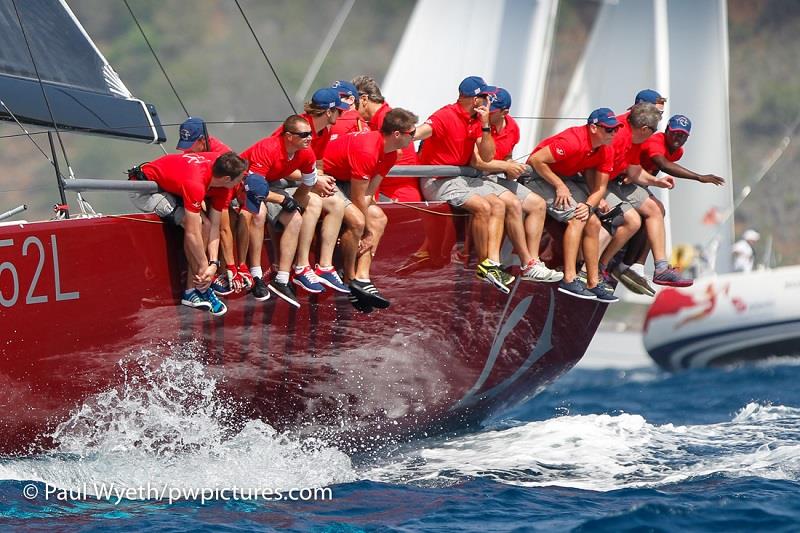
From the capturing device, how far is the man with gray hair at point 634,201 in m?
7.90

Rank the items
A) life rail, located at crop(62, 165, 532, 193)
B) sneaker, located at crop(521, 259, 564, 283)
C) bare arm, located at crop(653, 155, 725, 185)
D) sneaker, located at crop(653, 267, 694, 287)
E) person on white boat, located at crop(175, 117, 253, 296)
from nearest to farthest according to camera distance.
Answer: life rail, located at crop(62, 165, 532, 193) < person on white boat, located at crop(175, 117, 253, 296) < sneaker, located at crop(521, 259, 564, 283) < bare arm, located at crop(653, 155, 725, 185) < sneaker, located at crop(653, 267, 694, 287)

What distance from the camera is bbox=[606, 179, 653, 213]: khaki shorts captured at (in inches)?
319

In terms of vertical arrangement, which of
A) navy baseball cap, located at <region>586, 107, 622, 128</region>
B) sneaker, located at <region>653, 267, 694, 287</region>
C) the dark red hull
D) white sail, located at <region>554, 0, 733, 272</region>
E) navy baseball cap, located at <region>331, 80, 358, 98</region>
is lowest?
the dark red hull

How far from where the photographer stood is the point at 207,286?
6.84 meters

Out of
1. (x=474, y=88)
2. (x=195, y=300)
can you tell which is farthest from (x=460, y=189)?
(x=195, y=300)

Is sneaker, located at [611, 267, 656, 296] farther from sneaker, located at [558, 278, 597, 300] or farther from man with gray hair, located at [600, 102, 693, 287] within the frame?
sneaker, located at [558, 278, 597, 300]

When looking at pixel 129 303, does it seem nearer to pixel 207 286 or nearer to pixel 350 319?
pixel 207 286

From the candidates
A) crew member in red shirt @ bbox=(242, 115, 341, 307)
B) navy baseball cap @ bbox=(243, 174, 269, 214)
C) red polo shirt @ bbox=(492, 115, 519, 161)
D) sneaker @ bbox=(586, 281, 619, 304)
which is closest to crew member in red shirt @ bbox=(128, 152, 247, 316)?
navy baseball cap @ bbox=(243, 174, 269, 214)

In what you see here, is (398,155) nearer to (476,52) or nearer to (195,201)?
(195,201)

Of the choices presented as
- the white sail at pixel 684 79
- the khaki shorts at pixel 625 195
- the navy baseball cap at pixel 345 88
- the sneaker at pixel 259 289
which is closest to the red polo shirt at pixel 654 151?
the khaki shorts at pixel 625 195

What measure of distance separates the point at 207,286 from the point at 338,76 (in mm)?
33706

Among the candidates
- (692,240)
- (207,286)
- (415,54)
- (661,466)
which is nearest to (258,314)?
(207,286)

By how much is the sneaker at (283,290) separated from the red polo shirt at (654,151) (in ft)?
7.98

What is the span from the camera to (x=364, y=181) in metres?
7.13
